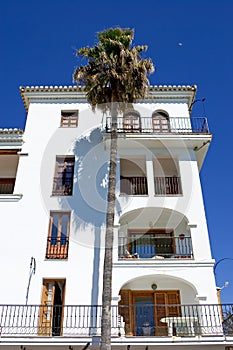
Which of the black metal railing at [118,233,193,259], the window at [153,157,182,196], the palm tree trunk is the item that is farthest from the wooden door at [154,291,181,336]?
the window at [153,157,182,196]

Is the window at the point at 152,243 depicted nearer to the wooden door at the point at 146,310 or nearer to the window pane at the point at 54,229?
the wooden door at the point at 146,310

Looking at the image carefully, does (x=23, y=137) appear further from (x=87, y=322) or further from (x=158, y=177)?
(x=87, y=322)

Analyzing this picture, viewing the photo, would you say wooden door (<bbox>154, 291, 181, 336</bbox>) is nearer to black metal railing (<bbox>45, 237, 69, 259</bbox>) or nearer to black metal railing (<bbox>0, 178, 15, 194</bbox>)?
black metal railing (<bbox>45, 237, 69, 259</bbox>)

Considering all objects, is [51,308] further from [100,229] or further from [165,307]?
[165,307]

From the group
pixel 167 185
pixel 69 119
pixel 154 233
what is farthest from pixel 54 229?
pixel 69 119

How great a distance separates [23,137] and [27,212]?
5148 millimetres

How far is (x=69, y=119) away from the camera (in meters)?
22.5

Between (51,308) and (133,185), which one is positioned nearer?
(51,308)

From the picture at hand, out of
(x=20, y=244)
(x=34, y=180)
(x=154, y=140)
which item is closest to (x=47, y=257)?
(x=20, y=244)

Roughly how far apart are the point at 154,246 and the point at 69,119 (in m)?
9.58

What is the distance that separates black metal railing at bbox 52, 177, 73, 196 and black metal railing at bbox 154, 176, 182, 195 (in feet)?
16.0

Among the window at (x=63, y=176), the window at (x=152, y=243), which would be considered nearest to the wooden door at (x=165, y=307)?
the window at (x=152, y=243)

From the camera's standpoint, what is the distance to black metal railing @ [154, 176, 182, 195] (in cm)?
1983

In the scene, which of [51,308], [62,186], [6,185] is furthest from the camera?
[6,185]
